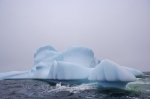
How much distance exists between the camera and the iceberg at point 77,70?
11.2 metres

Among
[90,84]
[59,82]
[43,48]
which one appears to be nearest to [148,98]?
[90,84]

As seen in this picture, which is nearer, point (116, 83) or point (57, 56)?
point (116, 83)

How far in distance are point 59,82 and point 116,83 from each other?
4927 millimetres

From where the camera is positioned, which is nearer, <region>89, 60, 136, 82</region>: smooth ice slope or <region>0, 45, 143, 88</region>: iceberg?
<region>89, 60, 136, 82</region>: smooth ice slope

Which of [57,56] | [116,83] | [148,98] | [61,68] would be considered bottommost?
[148,98]

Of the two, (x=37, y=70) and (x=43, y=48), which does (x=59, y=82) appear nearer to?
(x=37, y=70)

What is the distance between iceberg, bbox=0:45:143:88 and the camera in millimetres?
11180

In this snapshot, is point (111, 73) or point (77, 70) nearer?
point (111, 73)

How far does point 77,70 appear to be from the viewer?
45.0ft

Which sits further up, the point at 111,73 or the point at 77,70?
the point at 77,70

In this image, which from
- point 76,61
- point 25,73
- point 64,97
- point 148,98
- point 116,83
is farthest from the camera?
point 25,73

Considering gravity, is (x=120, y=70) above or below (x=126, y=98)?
above

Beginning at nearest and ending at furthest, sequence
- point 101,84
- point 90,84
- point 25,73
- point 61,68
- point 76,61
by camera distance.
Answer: point 101,84 < point 61,68 < point 90,84 < point 76,61 < point 25,73

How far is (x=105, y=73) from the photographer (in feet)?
37.0
